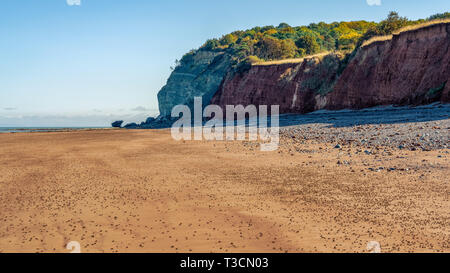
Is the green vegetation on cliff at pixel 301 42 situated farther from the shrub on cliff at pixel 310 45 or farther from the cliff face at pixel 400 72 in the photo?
the cliff face at pixel 400 72

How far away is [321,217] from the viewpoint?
16.8 ft

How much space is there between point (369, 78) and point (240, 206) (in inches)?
973

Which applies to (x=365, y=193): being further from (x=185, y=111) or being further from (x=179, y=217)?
(x=185, y=111)

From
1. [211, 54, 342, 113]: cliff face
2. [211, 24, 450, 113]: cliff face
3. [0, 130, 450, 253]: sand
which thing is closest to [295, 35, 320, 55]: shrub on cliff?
[211, 54, 342, 113]: cliff face

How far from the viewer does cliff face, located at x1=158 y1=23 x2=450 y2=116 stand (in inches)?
865

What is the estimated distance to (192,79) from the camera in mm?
74312

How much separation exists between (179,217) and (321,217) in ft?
8.15

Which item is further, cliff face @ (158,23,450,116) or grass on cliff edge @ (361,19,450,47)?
grass on cliff edge @ (361,19,450,47)

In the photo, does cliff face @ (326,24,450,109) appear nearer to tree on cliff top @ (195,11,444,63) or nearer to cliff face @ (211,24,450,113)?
cliff face @ (211,24,450,113)

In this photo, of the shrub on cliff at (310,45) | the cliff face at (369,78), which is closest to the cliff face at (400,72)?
the cliff face at (369,78)

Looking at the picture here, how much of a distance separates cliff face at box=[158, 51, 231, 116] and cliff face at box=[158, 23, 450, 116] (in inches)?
688

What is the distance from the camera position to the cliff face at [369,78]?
2186 cm

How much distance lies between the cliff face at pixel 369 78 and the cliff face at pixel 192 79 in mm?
25252

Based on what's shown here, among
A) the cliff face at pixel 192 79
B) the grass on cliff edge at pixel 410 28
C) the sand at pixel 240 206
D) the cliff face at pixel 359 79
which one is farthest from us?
the cliff face at pixel 192 79
